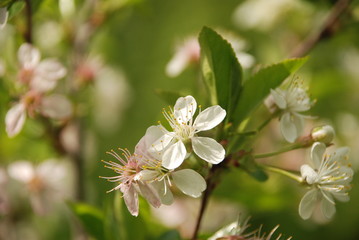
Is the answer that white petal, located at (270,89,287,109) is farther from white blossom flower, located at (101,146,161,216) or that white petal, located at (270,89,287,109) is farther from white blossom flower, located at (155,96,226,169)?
white blossom flower, located at (101,146,161,216)

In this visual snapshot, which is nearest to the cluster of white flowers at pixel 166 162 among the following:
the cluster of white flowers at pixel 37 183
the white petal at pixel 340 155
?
the white petal at pixel 340 155

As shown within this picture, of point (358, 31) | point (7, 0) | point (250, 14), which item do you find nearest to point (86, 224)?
point (7, 0)

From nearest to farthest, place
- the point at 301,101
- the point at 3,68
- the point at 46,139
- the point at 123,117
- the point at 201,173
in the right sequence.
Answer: the point at 201,173
the point at 301,101
the point at 3,68
the point at 46,139
the point at 123,117

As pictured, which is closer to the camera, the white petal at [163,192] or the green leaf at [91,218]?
the white petal at [163,192]

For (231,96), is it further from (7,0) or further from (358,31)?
(358,31)

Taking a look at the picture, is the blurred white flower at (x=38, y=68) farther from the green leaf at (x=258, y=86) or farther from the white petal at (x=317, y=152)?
the white petal at (x=317, y=152)

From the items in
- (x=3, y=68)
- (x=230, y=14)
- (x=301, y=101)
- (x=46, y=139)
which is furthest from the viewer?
(x=230, y=14)

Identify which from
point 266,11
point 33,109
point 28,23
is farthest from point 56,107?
point 266,11

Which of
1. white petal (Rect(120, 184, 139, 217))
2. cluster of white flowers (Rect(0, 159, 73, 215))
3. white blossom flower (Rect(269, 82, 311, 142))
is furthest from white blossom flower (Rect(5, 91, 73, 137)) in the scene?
white blossom flower (Rect(269, 82, 311, 142))
